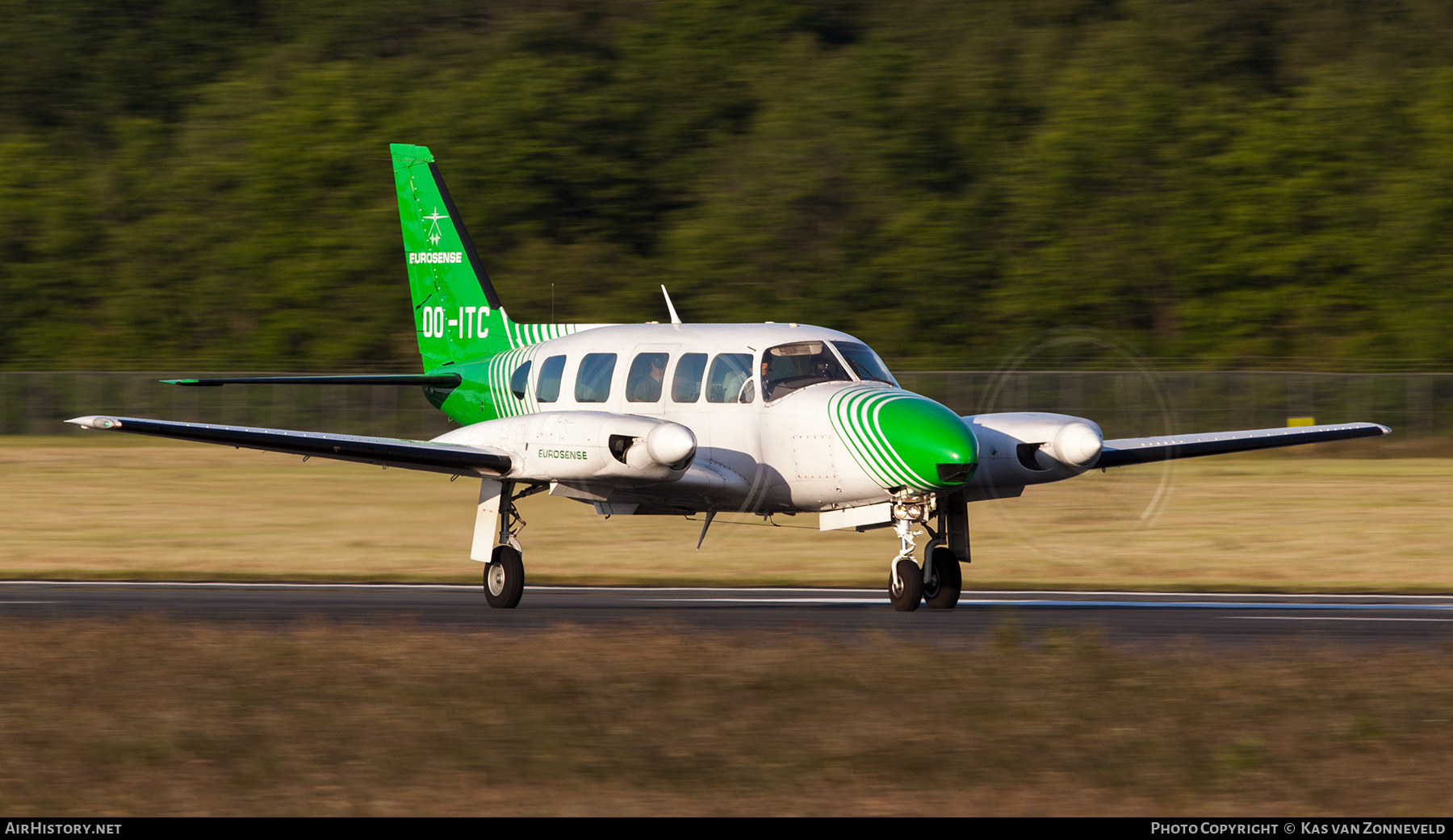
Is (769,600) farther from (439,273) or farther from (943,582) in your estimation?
(439,273)

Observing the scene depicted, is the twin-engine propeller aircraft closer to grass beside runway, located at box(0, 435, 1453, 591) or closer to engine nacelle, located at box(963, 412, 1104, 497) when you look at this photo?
engine nacelle, located at box(963, 412, 1104, 497)

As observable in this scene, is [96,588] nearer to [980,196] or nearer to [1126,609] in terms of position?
[1126,609]

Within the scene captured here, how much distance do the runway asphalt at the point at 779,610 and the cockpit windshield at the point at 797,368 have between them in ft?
7.32

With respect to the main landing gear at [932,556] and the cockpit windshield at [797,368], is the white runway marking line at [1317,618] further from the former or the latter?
the cockpit windshield at [797,368]

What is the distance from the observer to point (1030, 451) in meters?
15.8

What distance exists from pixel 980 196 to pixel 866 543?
2832 cm

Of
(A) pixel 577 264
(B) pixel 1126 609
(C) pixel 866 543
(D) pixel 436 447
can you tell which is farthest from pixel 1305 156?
(D) pixel 436 447

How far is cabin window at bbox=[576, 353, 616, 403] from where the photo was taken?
17.5 meters

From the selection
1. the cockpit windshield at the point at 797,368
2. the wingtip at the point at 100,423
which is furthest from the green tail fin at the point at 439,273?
the wingtip at the point at 100,423

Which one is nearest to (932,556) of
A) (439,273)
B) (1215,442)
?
(1215,442)

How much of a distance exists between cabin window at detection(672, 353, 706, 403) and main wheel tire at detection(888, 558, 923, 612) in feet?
8.62

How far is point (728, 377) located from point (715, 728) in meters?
6.84

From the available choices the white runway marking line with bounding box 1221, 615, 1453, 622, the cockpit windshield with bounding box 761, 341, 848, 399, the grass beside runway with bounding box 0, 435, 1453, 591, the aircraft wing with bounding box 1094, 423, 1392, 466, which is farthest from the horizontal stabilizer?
the white runway marking line with bounding box 1221, 615, 1453, 622

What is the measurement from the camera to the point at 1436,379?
34719mm
